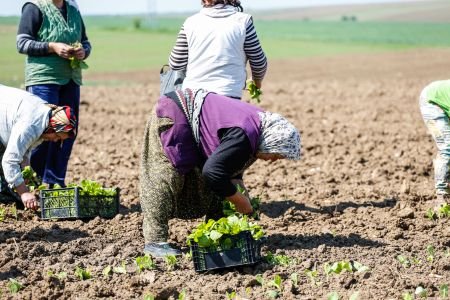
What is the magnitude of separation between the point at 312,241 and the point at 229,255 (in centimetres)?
102

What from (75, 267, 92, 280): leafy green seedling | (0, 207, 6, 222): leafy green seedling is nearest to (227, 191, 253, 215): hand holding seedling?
(75, 267, 92, 280): leafy green seedling

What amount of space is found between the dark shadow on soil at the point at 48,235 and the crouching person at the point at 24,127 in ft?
1.20

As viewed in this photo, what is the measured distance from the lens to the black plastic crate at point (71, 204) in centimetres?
694

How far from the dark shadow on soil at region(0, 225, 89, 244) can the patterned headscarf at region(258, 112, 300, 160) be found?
1772 millimetres

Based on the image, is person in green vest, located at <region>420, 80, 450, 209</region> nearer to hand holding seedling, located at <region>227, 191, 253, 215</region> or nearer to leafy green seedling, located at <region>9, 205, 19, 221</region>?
hand holding seedling, located at <region>227, 191, 253, 215</region>

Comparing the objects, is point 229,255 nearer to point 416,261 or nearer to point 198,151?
point 198,151

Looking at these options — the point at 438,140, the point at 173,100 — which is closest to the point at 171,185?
the point at 173,100

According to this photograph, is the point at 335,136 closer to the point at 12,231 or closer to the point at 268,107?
the point at 268,107

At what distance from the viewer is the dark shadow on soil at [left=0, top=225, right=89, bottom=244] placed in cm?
641

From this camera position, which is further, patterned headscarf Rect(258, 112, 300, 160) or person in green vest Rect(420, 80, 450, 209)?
person in green vest Rect(420, 80, 450, 209)

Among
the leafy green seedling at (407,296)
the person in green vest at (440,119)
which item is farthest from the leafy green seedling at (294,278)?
the person in green vest at (440,119)

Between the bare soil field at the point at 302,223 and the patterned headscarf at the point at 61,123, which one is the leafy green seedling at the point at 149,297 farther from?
the patterned headscarf at the point at 61,123

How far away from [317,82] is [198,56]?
13.7 m

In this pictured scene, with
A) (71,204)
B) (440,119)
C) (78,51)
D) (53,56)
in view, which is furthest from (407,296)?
(53,56)
